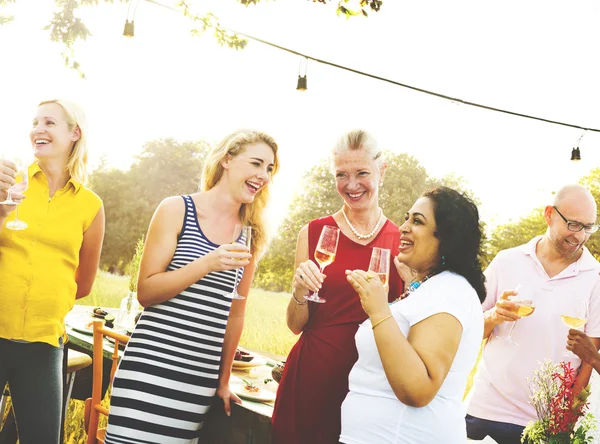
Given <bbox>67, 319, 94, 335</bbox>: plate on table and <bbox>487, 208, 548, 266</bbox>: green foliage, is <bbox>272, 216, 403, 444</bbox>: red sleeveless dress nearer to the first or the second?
<bbox>67, 319, 94, 335</bbox>: plate on table

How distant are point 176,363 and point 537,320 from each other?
1845 mm

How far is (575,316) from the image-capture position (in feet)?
8.87

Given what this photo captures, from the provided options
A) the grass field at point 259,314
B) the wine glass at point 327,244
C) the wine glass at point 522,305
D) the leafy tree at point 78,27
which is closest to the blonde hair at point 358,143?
the wine glass at point 327,244

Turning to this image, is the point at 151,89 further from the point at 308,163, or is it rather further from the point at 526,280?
the point at 526,280

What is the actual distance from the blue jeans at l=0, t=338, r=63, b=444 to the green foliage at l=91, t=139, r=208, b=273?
1836 cm

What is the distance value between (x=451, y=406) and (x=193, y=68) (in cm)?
2074

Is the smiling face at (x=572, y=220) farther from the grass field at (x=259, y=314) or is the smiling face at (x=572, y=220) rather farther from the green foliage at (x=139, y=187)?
the green foliage at (x=139, y=187)

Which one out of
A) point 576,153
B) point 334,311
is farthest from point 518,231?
point 334,311

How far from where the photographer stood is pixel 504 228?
81.6 feet

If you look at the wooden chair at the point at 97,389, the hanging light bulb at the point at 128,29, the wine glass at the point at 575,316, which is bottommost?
the wooden chair at the point at 97,389

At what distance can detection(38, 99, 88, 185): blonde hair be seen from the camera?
2490 mm

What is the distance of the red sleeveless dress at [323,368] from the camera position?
7.71 feet

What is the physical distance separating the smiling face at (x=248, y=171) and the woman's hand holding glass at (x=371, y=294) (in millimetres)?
698

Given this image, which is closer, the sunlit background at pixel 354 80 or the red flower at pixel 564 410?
the red flower at pixel 564 410
